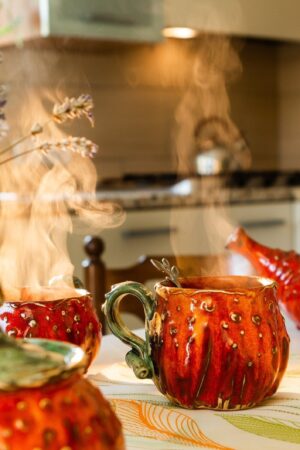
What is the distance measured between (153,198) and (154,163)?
1.17 metres

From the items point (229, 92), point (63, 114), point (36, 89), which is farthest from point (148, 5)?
point (63, 114)

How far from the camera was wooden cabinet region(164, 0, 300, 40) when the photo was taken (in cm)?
338

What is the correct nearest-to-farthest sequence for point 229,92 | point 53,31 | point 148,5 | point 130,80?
point 53,31 < point 148,5 < point 130,80 < point 229,92

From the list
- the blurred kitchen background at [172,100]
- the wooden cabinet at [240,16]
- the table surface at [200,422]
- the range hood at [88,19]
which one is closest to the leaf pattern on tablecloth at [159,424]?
the table surface at [200,422]

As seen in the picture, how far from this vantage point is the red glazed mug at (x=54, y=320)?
683mm

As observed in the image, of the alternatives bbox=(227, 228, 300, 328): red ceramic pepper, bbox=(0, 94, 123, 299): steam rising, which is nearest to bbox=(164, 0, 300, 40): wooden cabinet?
bbox=(0, 94, 123, 299): steam rising

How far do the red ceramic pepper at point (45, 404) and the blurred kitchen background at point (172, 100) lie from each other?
2273 millimetres

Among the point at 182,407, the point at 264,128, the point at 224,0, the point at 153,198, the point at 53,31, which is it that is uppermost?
the point at 224,0

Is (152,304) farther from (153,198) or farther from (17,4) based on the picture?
(17,4)

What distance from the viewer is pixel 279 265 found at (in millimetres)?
938

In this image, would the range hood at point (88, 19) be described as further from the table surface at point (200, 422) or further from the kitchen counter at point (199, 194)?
the table surface at point (200, 422)

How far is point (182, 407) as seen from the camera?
2.12 feet

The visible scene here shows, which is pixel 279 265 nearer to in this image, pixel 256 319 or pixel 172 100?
pixel 256 319

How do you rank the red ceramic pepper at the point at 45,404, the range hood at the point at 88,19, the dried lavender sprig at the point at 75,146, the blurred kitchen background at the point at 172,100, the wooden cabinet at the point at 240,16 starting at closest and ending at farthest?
the red ceramic pepper at the point at 45,404 < the dried lavender sprig at the point at 75,146 < the blurred kitchen background at the point at 172,100 < the range hood at the point at 88,19 < the wooden cabinet at the point at 240,16
